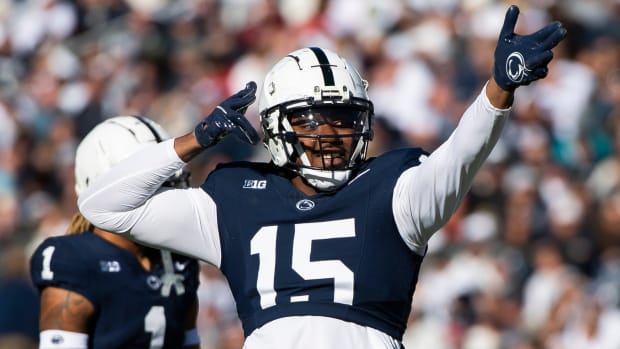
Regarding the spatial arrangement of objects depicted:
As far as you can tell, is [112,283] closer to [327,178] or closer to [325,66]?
[327,178]

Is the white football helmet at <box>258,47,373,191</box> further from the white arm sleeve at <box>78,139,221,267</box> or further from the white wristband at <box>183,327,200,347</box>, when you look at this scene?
the white wristband at <box>183,327,200,347</box>

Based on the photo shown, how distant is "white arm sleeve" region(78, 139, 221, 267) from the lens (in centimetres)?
408

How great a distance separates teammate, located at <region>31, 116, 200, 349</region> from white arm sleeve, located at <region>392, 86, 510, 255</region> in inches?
49.1

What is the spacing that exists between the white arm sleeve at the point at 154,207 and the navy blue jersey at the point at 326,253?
0.29 ft

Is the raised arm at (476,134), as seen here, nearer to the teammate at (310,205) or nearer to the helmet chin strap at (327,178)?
the teammate at (310,205)

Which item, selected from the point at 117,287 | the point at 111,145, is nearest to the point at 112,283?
the point at 117,287

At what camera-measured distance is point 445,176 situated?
12.1 feet

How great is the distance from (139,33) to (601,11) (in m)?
4.89

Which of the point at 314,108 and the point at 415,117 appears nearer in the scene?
the point at 314,108

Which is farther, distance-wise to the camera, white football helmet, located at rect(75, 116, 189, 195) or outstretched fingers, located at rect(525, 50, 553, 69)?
white football helmet, located at rect(75, 116, 189, 195)

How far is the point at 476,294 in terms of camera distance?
897 cm

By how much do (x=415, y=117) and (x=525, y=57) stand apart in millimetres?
7249

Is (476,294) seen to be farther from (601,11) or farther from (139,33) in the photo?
(139,33)

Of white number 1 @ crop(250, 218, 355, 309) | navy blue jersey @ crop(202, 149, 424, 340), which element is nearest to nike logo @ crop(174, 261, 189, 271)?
navy blue jersey @ crop(202, 149, 424, 340)
